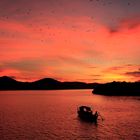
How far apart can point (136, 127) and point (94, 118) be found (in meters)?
15.0

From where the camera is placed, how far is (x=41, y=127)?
79375mm

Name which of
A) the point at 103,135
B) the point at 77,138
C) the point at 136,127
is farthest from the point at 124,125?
the point at 77,138

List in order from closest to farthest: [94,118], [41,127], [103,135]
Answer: [103,135] < [41,127] < [94,118]

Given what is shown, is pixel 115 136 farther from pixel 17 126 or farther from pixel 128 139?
pixel 17 126

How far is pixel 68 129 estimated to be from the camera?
3002 inches

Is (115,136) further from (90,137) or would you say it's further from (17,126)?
(17,126)

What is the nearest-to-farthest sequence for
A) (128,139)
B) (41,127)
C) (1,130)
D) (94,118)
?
(128,139), (1,130), (41,127), (94,118)

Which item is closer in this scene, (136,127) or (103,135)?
(103,135)

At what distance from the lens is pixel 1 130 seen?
244ft

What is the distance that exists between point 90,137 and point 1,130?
24.4 m

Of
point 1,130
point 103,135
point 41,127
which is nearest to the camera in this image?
point 103,135

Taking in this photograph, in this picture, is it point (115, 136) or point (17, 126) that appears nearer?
point (115, 136)

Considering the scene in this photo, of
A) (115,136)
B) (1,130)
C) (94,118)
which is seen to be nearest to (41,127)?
(1,130)

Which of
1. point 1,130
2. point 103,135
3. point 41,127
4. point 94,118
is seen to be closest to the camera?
point 103,135
